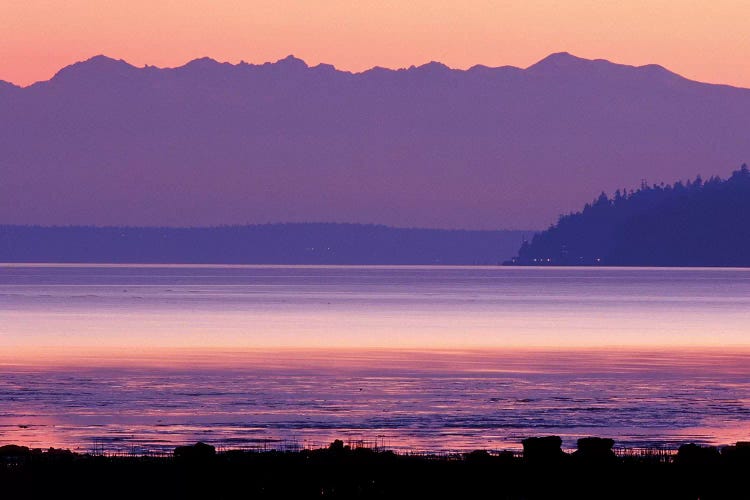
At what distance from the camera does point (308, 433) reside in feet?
135

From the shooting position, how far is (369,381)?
60.5 m

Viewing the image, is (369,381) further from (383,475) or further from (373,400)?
(383,475)

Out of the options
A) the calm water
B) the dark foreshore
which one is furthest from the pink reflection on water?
the dark foreshore

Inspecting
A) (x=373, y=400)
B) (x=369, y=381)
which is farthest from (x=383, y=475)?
(x=369, y=381)

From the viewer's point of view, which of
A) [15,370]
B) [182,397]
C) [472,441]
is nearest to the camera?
[472,441]

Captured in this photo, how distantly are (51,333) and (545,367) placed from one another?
42.6 m

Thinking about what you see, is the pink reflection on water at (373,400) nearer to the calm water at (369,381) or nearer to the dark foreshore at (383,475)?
the calm water at (369,381)

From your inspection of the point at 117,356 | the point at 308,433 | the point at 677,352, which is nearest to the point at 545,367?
the point at 677,352

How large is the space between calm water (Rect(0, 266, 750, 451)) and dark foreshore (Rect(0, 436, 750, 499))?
8735 millimetres

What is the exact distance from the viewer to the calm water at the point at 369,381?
1630 inches

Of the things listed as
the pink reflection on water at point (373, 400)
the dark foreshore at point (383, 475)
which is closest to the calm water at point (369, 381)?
the pink reflection on water at point (373, 400)

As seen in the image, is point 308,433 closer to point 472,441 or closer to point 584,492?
point 472,441

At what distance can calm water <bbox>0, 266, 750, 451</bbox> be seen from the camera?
41406 mm

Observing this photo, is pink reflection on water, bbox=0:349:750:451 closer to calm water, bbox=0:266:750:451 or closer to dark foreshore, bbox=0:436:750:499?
calm water, bbox=0:266:750:451
